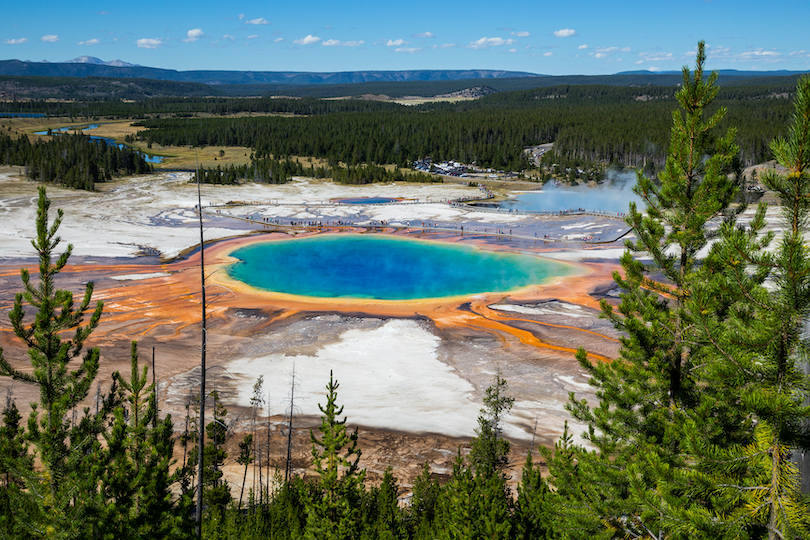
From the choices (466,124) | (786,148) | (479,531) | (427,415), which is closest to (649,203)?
(786,148)

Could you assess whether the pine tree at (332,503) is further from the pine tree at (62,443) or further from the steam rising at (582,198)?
the steam rising at (582,198)

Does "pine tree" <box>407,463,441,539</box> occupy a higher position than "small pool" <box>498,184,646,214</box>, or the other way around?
"small pool" <box>498,184,646,214</box>

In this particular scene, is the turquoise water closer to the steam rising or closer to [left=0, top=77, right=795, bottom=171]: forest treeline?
the steam rising

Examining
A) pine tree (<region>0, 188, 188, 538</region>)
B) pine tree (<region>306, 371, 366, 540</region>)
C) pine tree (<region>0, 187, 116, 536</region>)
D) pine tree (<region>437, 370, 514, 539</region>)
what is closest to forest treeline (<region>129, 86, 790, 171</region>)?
pine tree (<region>437, 370, 514, 539</region>)

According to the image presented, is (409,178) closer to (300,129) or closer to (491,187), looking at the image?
(491,187)

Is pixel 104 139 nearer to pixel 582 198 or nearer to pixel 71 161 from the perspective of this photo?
pixel 71 161
